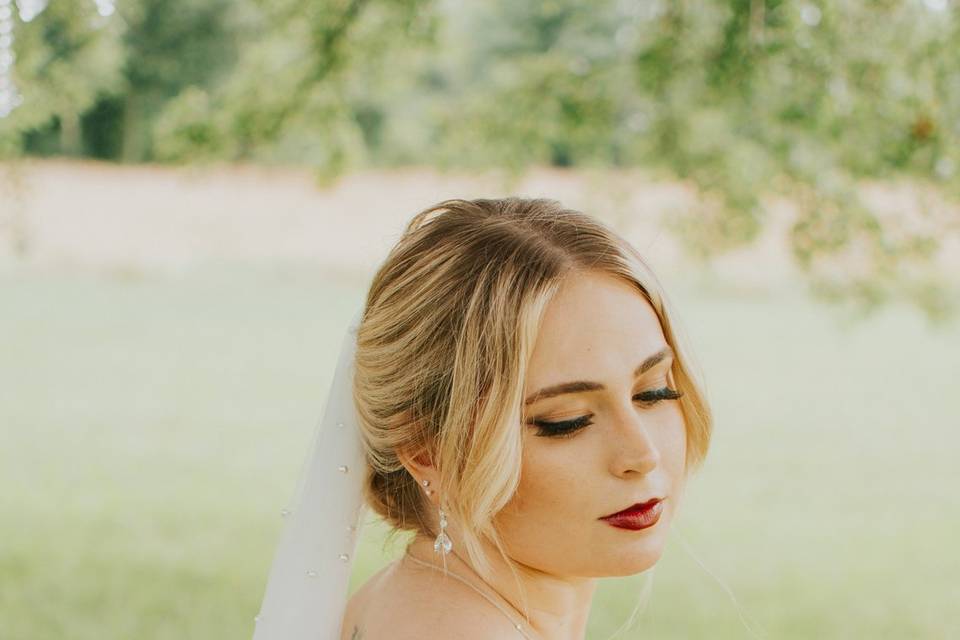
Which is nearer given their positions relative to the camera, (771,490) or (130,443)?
(771,490)

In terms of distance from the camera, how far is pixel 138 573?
8.45m

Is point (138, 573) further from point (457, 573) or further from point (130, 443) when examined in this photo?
point (457, 573)

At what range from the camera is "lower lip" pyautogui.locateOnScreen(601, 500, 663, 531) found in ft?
5.79

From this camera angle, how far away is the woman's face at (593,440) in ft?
5.62

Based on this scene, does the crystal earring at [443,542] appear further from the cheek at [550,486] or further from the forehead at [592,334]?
the forehead at [592,334]

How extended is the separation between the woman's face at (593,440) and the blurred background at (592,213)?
201 mm

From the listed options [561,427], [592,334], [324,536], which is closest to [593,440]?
[561,427]

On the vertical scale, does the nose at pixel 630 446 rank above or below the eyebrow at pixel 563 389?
below

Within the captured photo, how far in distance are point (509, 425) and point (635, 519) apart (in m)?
0.26

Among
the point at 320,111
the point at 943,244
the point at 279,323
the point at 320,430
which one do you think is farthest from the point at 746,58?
the point at 279,323

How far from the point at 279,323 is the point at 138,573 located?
52.0 feet

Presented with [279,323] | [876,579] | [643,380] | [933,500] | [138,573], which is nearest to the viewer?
[643,380]

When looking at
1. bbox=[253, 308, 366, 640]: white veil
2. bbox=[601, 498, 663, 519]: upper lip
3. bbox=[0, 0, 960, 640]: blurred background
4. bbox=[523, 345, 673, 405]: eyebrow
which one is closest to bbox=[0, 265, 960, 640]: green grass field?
bbox=[0, 0, 960, 640]: blurred background

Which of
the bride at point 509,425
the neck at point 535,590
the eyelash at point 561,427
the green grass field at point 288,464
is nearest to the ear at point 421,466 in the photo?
the bride at point 509,425
